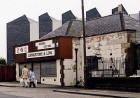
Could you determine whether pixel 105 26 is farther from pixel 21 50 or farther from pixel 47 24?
pixel 47 24

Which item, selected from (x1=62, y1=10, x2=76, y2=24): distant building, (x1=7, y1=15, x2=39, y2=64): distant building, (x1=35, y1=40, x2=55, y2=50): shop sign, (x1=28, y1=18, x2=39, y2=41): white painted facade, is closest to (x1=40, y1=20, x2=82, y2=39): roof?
(x1=35, y1=40, x2=55, y2=50): shop sign

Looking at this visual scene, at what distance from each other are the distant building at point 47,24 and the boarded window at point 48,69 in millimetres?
21819

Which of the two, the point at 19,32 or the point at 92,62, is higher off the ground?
the point at 19,32

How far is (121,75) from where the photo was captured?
25625 millimetres

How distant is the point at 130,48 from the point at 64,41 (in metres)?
6.17

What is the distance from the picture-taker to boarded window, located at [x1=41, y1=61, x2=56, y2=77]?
1201 inches

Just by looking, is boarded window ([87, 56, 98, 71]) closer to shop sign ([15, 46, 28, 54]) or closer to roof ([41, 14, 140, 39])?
roof ([41, 14, 140, 39])

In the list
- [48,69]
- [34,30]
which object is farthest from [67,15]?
[48,69]

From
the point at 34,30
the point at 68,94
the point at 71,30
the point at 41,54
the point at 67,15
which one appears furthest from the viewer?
the point at 34,30

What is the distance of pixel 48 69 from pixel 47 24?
23.3 m

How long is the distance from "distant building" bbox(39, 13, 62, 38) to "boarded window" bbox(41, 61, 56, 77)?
21819mm

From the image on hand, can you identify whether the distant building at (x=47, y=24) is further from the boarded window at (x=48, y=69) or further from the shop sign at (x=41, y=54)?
the boarded window at (x=48, y=69)

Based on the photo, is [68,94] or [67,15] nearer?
[68,94]

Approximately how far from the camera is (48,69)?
3127cm
